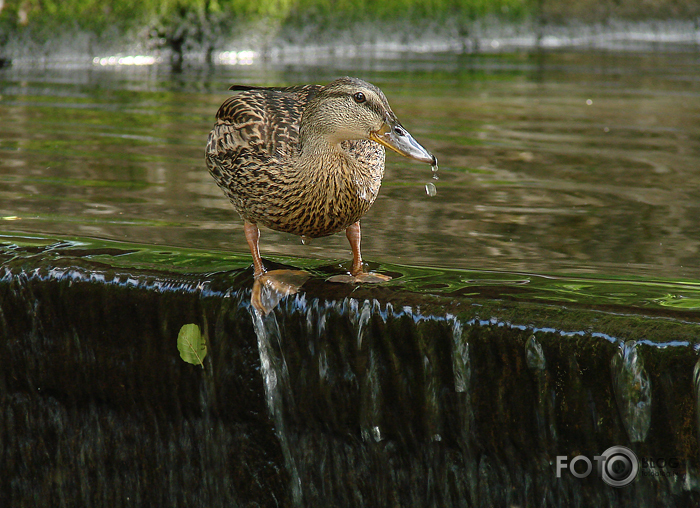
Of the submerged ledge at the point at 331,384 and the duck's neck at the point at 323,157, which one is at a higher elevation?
the duck's neck at the point at 323,157

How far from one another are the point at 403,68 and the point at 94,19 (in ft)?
14.9

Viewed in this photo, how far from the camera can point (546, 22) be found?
21.2 m

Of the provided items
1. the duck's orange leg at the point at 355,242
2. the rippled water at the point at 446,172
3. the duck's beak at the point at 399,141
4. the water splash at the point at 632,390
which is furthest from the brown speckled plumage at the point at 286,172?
the water splash at the point at 632,390

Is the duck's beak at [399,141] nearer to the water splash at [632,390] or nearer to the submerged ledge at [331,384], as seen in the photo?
the submerged ledge at [331,384]

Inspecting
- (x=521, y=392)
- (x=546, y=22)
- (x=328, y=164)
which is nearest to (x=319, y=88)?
(x=328, y=164)

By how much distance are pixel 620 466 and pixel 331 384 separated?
115 centimetres

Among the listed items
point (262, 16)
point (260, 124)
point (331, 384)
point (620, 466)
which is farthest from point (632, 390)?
point (262, 16)

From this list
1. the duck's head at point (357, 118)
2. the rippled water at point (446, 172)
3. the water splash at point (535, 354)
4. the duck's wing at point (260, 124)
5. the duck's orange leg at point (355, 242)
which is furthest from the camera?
the rippled water at point (446, 172)

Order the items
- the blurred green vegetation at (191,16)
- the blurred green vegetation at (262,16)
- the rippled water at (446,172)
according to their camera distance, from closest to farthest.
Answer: the rippled water at (446,172) → the blurred green vegetation at (191,16) → the blurred green vegetation at (262,16)

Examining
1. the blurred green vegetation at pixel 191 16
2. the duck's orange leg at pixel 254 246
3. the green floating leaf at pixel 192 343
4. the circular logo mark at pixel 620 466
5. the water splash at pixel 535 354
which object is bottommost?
the circular logo mark at pixel 620 466

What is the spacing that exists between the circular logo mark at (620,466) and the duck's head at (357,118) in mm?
1230

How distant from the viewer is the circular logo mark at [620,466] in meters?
3.34

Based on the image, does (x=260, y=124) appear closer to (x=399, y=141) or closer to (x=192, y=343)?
(x=399, y=141)

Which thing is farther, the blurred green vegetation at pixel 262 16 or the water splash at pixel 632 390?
the blurred green vegetation at pixel 262 16
